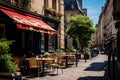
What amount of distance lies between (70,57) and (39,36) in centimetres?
308

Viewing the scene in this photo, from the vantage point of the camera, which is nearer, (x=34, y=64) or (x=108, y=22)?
(x=34, y=64)

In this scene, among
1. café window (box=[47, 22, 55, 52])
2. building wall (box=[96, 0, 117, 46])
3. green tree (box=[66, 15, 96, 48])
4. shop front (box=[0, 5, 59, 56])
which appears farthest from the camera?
A: building wall (box=[96, 0, 117, 46])

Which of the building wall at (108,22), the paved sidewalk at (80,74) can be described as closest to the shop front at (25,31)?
the paved sidewalk at (80,74)

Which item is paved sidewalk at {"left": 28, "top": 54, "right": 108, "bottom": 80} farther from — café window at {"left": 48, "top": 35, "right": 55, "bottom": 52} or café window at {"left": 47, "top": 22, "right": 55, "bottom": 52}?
café window at {"left": 48, "top": 35, "right": 55, "bottom": 52}

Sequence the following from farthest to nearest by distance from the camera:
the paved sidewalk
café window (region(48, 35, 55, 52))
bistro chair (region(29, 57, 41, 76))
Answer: café window (region(48, 35, 55, 52)) < bistro chair (region(29, 57, 41, 76)) < the paved sidewalk

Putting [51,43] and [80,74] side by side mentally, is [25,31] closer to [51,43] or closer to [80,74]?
[80,74]

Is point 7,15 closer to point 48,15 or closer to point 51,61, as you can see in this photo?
point 51,61

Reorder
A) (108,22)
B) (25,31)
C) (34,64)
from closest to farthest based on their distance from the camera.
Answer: (34,64), (25,31), (108,22)

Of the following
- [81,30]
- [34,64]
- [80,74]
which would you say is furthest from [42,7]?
[81,30]

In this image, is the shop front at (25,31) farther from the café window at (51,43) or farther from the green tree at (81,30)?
the green tree at (81,30)

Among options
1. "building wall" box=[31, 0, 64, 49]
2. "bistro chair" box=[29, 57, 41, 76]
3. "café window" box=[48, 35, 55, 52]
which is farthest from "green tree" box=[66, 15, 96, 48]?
"bistro chair" box=[29, 57, 41, 76]

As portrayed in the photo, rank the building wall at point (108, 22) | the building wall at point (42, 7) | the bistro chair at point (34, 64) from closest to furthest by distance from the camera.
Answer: the bistro chair at point (34, 64)
the building wall at point (42, 7)
the building wall at point (108, 22)

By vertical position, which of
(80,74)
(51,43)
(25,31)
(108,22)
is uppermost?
(108,22)

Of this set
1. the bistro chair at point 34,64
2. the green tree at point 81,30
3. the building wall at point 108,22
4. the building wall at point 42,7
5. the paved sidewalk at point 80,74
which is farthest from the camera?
the building wall at point 108,22
